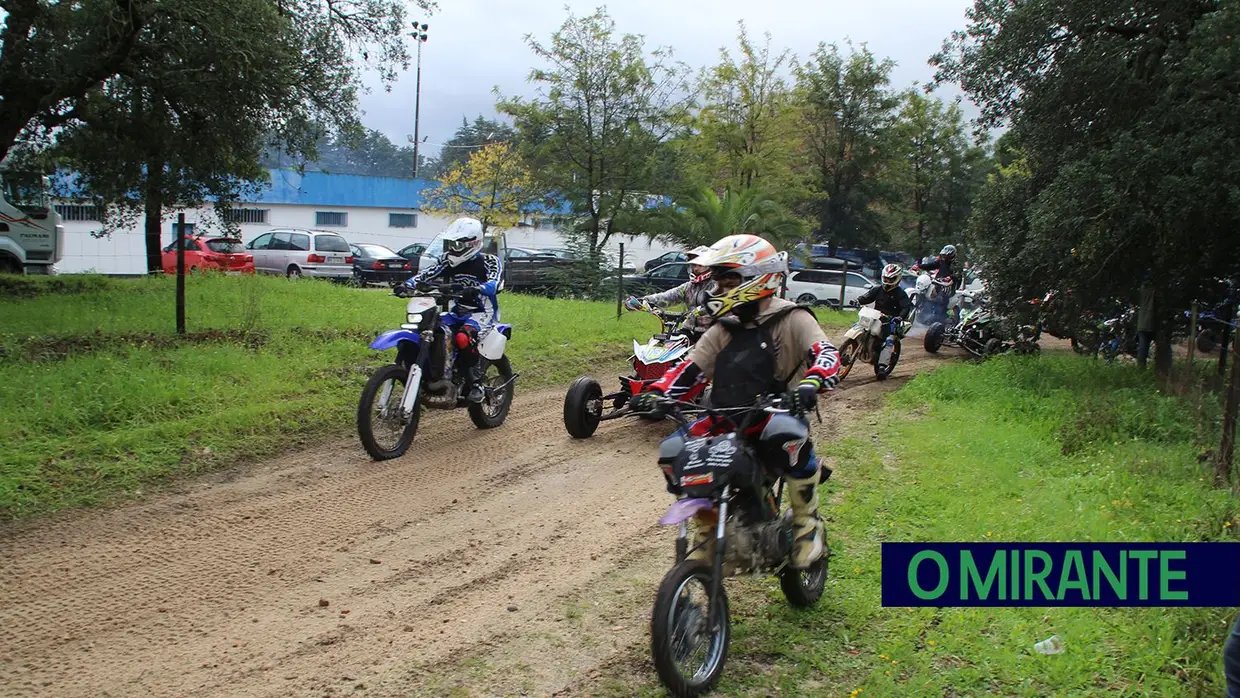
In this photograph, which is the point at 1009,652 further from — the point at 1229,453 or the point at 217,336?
the point at 217,336

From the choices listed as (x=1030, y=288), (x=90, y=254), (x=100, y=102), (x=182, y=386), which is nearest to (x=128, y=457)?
(x=182, y=386)

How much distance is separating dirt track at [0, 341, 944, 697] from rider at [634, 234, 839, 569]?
1.07m

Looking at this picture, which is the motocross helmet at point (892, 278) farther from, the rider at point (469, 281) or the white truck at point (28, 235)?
the white truck at point (28, 235)

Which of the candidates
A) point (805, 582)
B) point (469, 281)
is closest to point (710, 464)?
point (805, 582)

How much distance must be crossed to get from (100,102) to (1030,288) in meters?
13.7

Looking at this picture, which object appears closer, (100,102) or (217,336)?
(217,336)

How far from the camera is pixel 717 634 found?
4.00 meters

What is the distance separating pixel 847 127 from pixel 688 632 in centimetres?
3833

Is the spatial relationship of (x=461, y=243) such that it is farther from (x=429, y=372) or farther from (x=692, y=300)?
(x=692, y=300)

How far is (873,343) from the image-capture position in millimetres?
13453

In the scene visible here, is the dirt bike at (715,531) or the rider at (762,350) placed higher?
the rider at (762,350)

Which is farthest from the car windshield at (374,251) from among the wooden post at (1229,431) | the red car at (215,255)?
the wooden post at (1229,431)

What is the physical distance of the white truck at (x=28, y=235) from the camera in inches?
741

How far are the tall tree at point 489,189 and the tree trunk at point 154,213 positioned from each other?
1188 centimetres
